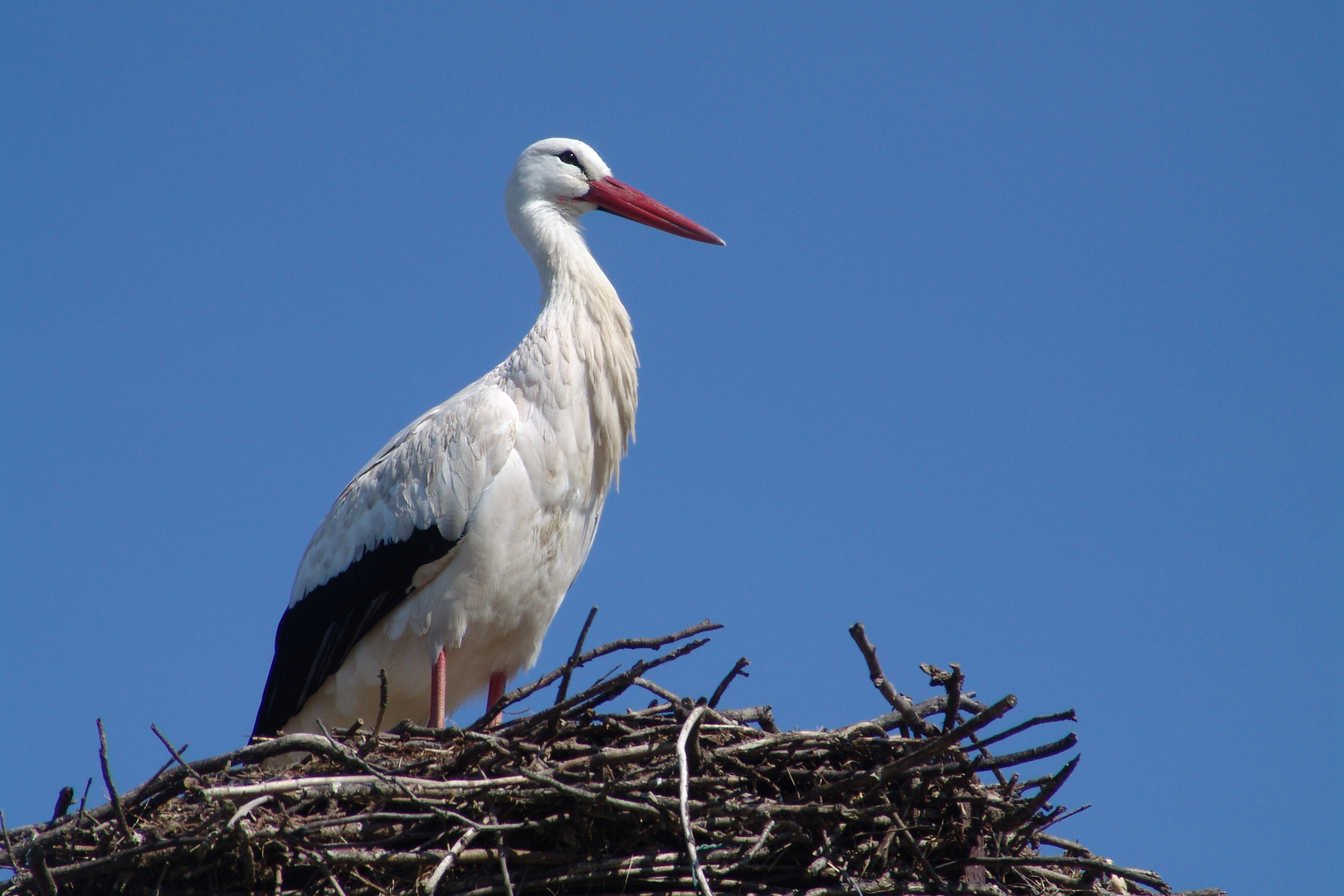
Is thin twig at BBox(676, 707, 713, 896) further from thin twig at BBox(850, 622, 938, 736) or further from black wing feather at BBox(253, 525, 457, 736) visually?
black wing feather at BBox(253, 525, 457, 736)

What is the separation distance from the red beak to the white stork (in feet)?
1.75

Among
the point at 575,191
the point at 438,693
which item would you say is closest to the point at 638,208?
the point at 575,191

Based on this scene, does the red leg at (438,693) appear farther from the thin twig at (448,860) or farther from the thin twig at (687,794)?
the thin twig at (687,794)

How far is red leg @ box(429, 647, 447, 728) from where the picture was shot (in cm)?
499

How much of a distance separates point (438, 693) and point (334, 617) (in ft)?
1.75

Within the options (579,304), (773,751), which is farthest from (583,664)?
(579,304)

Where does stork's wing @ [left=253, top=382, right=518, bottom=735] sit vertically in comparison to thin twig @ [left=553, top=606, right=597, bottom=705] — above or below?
above

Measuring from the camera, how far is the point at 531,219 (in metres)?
5.87

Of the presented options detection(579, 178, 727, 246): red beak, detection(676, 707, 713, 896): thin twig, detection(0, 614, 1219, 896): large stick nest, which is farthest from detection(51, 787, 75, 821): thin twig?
detection(579, 178, 727, 246): red beak

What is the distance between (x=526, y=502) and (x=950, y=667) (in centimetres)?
204

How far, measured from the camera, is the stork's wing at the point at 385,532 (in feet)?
16.3

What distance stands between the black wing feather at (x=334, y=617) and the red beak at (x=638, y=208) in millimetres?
1858

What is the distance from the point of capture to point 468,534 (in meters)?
4.93

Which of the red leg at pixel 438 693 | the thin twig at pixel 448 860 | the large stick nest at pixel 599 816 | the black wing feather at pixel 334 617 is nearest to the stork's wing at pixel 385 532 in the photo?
the black wing feather at pixel 334 617
